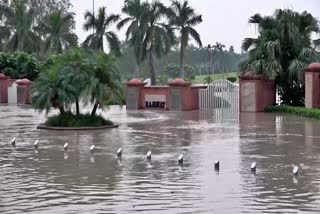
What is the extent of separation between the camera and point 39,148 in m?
16.5

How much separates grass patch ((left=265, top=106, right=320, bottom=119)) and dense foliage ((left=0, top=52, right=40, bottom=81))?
813 inches

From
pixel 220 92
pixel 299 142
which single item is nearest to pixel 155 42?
pixel 220 92

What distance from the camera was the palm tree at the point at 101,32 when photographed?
5366 centimetres

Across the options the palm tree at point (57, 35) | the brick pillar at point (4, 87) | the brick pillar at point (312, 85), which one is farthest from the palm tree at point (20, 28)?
the brick pillar at point (312, 85)

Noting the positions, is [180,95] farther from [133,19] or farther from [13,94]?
[133,19]

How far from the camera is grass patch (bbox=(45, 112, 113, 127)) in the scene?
877 inches

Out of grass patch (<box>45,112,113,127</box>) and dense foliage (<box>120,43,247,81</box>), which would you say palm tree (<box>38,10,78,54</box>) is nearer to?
grass patch (<box>45,112,113,127</box>)

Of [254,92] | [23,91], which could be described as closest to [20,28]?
[23,91]

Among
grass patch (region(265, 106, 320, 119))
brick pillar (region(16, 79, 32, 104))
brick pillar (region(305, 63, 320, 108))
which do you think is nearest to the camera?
grass patch (region(265, 106, 320, 119))

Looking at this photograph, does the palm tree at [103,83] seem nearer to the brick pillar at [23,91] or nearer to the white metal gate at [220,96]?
the white metal gate at [220,96]

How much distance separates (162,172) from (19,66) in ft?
119

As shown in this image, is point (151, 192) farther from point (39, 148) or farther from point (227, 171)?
point (39, 148)

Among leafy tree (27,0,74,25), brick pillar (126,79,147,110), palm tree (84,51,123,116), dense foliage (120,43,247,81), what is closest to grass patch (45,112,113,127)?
palm tree (84,51,123,116)

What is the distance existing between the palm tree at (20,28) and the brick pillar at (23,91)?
46.7 ft
